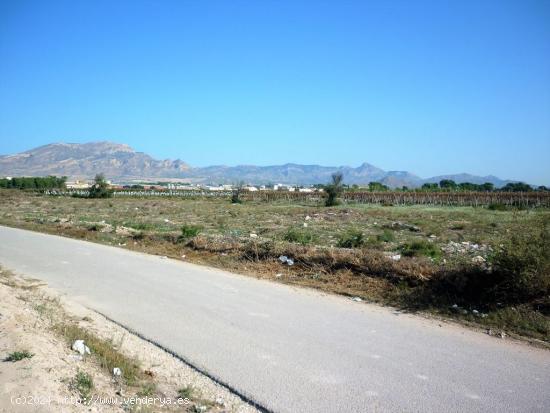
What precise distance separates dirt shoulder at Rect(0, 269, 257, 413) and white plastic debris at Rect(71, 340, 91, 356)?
0.06 m

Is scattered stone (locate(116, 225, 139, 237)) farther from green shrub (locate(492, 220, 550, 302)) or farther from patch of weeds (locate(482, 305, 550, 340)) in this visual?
patch of weeds (locate(482, 305, 550, 340))

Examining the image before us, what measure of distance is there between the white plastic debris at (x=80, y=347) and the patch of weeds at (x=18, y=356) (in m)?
0.65

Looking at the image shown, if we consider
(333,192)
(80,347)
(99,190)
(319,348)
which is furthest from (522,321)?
(99,190)

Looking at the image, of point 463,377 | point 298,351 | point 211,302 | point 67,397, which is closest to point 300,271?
point 211,302

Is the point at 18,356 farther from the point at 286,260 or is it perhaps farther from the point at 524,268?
the point at 286,260

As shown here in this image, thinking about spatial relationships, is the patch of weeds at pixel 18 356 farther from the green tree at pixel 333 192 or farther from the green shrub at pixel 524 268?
the green tree at pixel 333 192

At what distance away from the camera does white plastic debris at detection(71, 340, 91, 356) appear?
6303mm

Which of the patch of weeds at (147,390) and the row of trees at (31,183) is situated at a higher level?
the patch of weeds at (147,390)

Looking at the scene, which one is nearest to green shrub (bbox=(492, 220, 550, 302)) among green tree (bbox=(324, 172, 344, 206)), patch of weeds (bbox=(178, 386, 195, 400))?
patch of weeds (bbox=(178, 386, 195, 400))

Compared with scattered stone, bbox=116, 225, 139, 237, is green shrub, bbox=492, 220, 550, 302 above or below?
above

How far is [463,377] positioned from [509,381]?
0.51 meters

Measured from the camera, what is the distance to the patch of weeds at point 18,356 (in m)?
5.63

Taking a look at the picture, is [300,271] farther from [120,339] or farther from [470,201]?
[470,201]

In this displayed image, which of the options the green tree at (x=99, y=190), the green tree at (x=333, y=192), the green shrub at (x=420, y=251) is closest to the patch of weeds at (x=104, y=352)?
the green shrub at (x=420, y=251)
